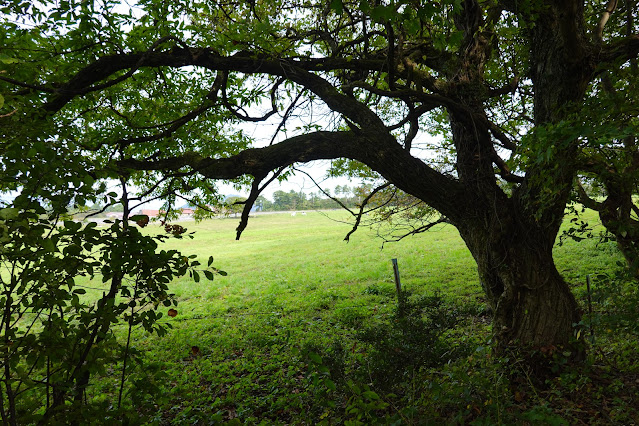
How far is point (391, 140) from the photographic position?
14.1 ft

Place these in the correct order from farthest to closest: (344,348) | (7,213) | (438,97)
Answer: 1. (344,348)
2. (438,97)
3. (7,213)

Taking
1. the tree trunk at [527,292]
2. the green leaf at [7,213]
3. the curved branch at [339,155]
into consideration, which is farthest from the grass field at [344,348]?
the curved branch at [339,155]

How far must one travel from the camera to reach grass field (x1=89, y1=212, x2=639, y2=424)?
9.62 feet

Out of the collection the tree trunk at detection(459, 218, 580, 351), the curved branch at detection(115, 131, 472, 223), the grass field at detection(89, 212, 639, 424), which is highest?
the curved branch at detection(115, 131, 472, 223)

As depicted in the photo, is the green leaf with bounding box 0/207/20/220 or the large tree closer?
the green leaf with bounding box 0/207/20/220

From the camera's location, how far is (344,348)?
636cm

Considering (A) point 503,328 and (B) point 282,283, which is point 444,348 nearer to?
(A) point 503,328

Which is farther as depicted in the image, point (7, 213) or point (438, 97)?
point (438, 97)

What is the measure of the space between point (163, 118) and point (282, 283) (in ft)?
28.2

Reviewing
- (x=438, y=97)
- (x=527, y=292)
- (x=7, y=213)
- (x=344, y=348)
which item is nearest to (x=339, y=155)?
(x=438, y=97)

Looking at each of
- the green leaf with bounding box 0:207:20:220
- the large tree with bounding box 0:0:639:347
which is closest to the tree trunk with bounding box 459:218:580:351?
the large tree with bounding box 0:0:639:347

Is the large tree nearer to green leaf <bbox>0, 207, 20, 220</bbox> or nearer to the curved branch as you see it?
the curved branch

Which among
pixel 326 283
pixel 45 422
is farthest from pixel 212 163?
pixel 326 283

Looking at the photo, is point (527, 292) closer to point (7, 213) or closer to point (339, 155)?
point (339, 155)
